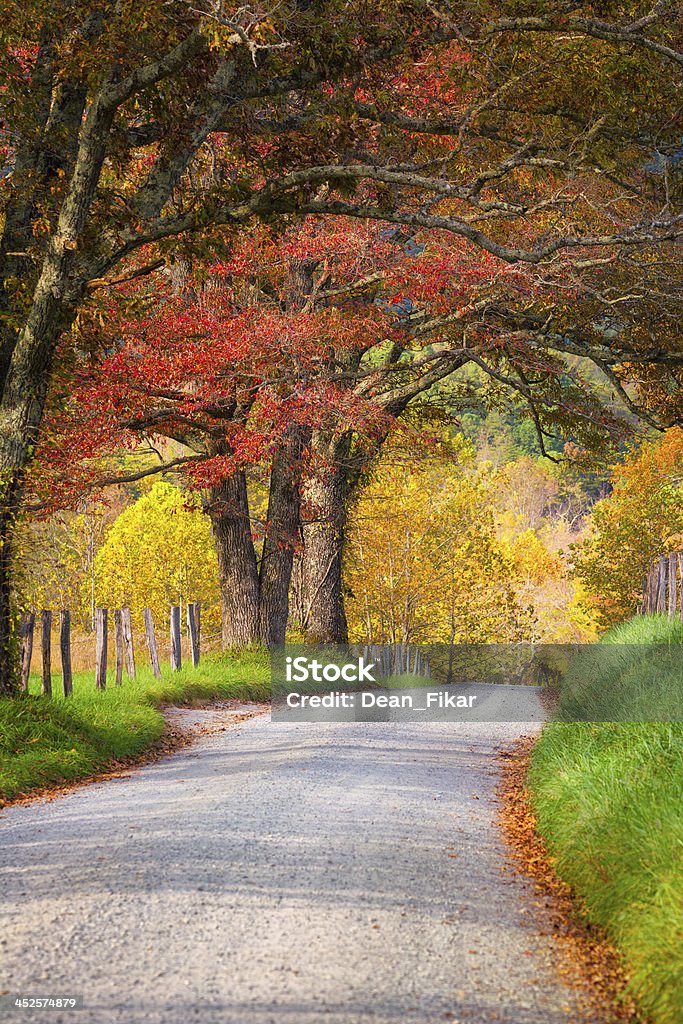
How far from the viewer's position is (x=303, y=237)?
22.2 meters

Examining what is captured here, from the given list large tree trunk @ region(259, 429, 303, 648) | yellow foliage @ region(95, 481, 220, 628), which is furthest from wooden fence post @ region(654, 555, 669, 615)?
yellow foliage @ region(95, 481, 220, 628)

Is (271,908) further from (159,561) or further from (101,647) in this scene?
(159,561)

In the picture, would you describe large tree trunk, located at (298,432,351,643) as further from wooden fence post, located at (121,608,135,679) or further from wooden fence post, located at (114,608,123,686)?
wooden fence post, located at (114,608,123,686)

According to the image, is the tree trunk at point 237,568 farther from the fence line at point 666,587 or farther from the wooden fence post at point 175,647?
the fence line at point 666,587

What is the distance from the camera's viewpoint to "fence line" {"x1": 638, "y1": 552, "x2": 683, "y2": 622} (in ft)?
64.5

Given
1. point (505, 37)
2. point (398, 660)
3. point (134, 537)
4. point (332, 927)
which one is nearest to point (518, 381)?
point (505, 37)

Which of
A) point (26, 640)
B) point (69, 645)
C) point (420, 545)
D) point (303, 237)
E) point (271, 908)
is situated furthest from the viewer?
point (420, 545)

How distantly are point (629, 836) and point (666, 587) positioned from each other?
1565 centimetres

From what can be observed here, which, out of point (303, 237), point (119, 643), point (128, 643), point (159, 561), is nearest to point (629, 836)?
point (119, 643)

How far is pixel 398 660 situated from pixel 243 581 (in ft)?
50.7

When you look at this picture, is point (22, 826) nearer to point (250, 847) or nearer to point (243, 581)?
point (250, 847)

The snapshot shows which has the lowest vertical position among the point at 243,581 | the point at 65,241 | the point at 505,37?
the point at 243,581

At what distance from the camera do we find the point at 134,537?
180 feet

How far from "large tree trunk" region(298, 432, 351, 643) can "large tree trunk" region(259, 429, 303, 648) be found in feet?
2.59
